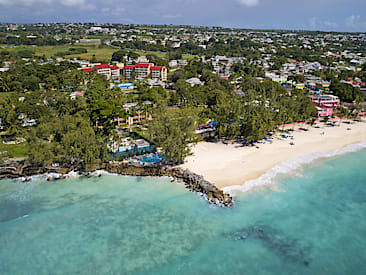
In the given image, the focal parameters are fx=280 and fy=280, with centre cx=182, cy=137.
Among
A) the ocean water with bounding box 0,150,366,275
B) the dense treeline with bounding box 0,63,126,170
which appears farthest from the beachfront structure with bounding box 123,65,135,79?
the ocean water with bounding box 0,150,366,275

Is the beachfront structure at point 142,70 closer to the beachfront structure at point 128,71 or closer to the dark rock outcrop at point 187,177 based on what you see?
the beachfront structure at point 128,71

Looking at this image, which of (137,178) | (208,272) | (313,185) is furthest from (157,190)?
(313,185)

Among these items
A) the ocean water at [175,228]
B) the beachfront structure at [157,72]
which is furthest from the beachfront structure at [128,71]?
the ocean water at [175,228]

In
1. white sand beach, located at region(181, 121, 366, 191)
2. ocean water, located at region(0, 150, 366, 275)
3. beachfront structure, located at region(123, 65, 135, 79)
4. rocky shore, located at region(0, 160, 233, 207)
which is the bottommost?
ocean water, located at region(0, 150, 366, 275)

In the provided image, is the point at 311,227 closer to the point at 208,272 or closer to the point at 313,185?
the point at 313,185

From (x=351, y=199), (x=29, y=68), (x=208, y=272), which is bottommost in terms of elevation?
(x=208, y=272)

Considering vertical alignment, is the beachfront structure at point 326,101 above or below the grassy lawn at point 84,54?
below

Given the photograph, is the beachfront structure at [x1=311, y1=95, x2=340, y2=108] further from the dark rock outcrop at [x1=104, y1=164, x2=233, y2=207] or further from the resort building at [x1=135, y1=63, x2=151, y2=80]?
the resort building at [x1=135, y1=63, x2=151, y2=80]
